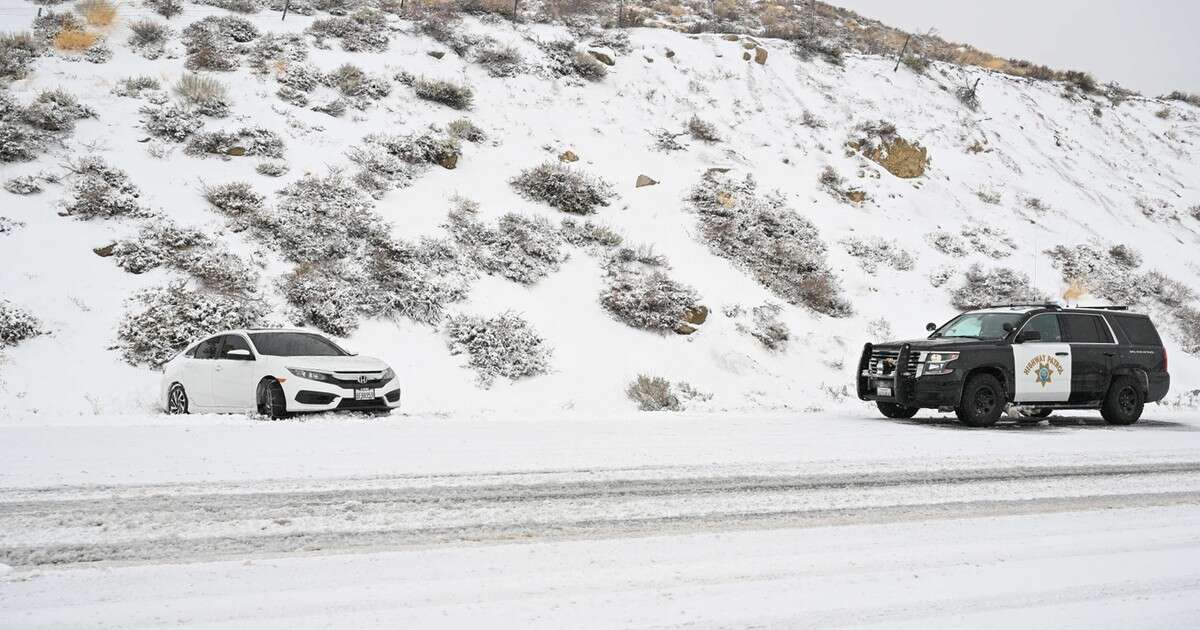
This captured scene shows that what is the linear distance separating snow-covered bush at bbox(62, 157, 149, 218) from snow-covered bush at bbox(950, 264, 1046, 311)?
21245 millimetres

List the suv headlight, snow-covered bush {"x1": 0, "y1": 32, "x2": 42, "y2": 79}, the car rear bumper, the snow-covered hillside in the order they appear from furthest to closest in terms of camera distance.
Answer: snow-covered bush {"x1": 0, "y1": 32, "x2": 42, "y2": 79}, the snow-covered hillside, the suv headlight, the car rear bumper

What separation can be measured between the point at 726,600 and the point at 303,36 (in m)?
27.4

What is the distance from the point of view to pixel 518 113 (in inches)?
1011

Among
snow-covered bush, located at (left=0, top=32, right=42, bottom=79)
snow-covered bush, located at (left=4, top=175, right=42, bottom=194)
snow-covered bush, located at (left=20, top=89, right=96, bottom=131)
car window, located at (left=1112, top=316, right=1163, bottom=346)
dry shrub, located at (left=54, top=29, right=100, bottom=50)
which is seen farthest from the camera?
dry shrub, located at (left=54, top=29, right=100, bottom=50)

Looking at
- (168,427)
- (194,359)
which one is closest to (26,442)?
(168,427)

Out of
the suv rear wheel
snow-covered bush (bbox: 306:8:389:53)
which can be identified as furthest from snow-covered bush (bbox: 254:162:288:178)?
the suv rear wheel

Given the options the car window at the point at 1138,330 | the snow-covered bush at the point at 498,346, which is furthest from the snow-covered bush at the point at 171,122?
the car window at the point at 1138,330

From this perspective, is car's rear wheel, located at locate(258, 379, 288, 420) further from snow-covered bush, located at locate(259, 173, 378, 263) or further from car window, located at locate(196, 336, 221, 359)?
snow-covered bush, located at locate(259, 173, 378, 263)

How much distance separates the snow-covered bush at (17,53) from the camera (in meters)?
21.4

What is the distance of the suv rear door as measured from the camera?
12039 millimetres

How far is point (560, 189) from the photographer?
72.0 ft

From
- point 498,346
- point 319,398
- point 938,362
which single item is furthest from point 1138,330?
point 319,398

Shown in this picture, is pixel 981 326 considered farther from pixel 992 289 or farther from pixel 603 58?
pixel 603 58

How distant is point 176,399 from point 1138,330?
49.9ft
